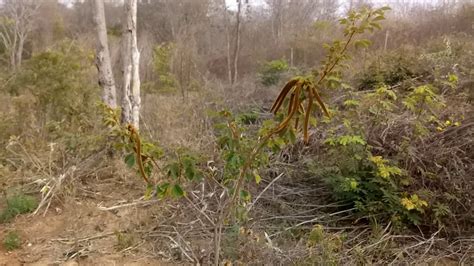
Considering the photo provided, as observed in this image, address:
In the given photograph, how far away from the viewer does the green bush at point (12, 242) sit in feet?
11.7

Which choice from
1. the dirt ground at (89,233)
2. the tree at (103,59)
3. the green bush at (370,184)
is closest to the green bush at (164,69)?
the tree at (103,59)

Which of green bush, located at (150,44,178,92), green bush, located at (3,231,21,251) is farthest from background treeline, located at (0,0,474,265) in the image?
green bush, located at (150,44,178,92)

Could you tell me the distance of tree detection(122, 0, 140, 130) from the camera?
5172 mm

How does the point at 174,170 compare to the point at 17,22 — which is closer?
the point at 174,170

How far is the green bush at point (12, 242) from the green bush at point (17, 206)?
1.52 feet

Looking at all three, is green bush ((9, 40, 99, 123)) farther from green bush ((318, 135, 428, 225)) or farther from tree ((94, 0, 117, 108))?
green bush ((318, 135, 428, 225))

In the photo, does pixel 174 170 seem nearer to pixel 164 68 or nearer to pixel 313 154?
pixel 313 154

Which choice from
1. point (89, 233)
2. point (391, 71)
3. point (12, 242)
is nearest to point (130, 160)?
point (89, 233)

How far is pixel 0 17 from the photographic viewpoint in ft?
62.2

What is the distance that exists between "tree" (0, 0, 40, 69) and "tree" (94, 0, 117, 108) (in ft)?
44.3

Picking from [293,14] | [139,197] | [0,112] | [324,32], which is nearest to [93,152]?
[139,197]

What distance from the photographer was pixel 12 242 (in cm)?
358

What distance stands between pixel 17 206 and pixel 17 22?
1738cm

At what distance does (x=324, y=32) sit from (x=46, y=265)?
13668mm
